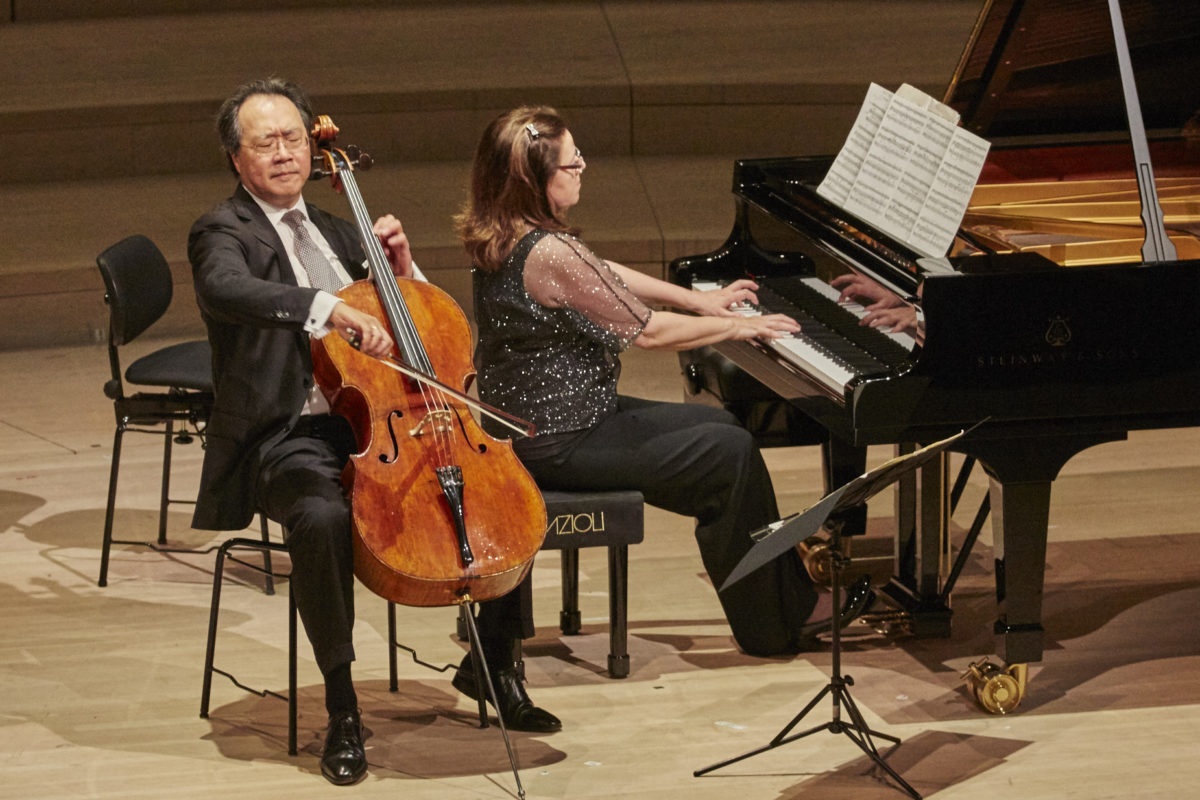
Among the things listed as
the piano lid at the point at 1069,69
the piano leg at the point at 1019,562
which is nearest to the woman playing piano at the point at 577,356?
the piano leg at the point at 1019,562

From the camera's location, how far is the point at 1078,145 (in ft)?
13.8

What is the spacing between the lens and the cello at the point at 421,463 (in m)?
2.85

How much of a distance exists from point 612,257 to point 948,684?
3.43m

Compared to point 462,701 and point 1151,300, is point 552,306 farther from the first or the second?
point 1151,300

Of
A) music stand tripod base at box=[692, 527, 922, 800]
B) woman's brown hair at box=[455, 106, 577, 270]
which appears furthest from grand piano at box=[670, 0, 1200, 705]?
woman's brown hair at box=[455, 106, 577, 270]

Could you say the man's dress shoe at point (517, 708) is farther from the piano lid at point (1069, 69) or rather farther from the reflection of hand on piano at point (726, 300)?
the piano lid at point (1069, 69)

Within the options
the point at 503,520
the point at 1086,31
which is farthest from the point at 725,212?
the point at 503,520

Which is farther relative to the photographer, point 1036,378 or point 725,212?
point 725,212

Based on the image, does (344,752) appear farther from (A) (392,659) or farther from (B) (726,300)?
(B) (726,300)

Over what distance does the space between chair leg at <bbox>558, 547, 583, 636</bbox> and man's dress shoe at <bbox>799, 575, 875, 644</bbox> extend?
1.71 feet

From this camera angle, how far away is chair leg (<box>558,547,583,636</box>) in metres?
3.71

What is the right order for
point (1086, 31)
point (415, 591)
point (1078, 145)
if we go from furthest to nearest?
point (1078, 145) → point (1086, 31) → point (415, 591)

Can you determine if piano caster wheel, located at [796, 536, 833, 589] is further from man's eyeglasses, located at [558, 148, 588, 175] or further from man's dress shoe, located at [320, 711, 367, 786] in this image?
man's dress shoe, located at [320, 711, 367, 786]

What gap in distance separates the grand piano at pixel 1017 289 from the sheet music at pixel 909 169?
63 millimetres
